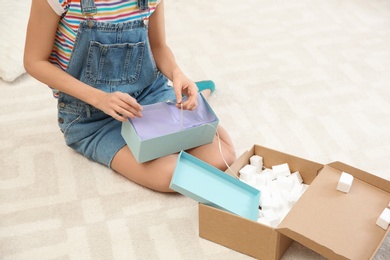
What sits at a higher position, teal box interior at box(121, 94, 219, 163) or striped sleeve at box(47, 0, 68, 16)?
striped sleeve at box(47, 0, 68, 16)

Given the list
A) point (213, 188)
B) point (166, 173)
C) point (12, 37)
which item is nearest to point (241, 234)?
point (213, 188)

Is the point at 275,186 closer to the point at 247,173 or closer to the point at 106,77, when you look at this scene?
the point at 247,173

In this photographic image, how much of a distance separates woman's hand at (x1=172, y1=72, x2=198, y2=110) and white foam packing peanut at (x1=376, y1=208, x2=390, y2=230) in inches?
17.4

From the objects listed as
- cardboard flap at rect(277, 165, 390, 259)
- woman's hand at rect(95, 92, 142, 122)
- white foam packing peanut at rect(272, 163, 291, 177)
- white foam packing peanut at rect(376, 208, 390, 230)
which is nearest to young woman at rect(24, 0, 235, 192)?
woman's hand at rect(95, 92, 142, 122)

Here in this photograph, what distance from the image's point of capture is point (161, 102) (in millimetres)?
1149

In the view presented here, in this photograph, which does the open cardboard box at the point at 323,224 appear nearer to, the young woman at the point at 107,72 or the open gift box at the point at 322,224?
the open gift box at the point at 322,224

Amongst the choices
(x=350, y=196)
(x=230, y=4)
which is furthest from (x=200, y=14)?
(x=350, y=196)

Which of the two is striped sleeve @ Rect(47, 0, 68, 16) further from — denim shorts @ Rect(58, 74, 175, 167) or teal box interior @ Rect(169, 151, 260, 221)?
teal box interior @ Rect(169, 151, 260, 221)

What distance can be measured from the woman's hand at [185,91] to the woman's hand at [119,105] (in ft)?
0.33

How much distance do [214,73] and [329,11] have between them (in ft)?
2.09

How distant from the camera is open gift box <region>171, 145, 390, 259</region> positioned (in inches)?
37.1

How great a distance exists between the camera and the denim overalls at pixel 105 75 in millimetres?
1083

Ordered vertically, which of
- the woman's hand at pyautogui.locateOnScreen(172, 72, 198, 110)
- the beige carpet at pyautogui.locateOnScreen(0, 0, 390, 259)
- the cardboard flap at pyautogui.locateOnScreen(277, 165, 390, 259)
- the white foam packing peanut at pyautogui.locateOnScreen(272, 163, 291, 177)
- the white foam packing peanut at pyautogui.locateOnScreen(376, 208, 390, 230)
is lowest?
the beige carpet at pyautogui.locateOnScreen(0, 0, 390, 259)

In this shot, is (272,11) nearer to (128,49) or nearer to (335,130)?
(335,130)
